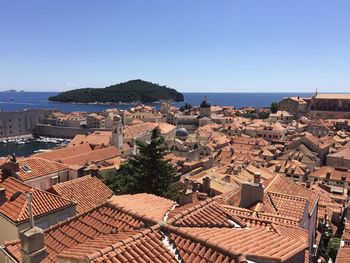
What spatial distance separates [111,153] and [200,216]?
4508cm

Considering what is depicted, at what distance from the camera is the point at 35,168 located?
79.8ft

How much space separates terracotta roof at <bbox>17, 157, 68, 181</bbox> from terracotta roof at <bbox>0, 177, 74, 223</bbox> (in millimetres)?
8970

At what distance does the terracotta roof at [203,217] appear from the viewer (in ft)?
18.7

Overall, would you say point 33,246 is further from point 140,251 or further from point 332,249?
point 332,249

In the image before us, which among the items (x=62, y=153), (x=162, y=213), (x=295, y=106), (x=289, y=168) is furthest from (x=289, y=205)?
(x=295, y=106)

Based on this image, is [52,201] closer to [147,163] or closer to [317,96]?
[147,163]

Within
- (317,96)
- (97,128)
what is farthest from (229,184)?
(317,96)

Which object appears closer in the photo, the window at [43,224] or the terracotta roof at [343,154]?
the window at [43,224]

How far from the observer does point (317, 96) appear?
4471 inches

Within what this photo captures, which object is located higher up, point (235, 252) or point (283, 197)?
point (235, 252)

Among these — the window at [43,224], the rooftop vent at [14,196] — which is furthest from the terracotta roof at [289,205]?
the rooftop vent at [14,196]

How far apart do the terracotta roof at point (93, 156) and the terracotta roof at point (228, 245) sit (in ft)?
126

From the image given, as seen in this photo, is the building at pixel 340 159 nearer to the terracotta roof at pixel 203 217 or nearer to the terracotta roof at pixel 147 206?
the terracotta roof at pixel 147 206

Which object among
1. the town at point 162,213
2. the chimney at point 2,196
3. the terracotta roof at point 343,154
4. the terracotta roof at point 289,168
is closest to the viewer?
the town at point 162,213
